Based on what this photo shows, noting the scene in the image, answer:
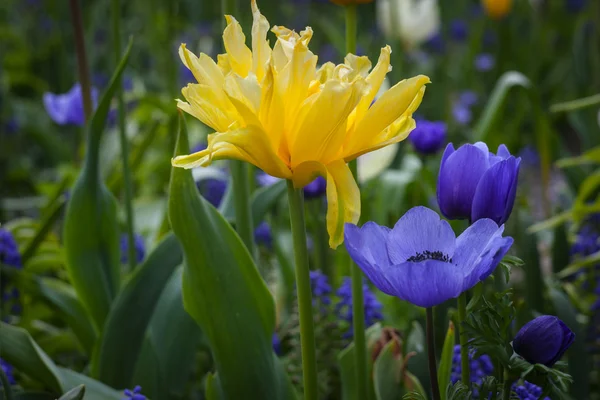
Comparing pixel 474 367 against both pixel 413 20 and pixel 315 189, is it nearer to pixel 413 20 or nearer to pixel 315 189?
pixel 315 189

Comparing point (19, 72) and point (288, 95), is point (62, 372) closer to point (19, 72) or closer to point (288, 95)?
point (288, 95)

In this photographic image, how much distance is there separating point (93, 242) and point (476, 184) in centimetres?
60

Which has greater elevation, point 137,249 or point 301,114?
point 137,249

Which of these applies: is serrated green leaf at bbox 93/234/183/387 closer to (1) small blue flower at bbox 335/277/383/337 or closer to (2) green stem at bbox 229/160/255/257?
(2) green stem at bbox 229/160/255/257

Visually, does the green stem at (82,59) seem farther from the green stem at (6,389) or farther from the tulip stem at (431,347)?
the tulip stem at (431,347)

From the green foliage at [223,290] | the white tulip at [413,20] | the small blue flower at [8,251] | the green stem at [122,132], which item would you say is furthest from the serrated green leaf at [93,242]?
the white tulip at [413,20]

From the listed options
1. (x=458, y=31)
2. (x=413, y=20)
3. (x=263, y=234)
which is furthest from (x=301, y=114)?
(x=458, y=31)

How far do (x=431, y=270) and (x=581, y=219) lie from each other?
39.0 inches

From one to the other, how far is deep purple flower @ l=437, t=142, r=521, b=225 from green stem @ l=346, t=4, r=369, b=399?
0.17 metres

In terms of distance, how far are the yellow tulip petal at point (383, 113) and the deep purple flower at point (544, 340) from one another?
0.19m

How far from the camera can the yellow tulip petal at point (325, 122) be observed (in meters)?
0.59

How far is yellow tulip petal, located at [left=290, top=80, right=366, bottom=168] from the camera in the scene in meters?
0.59

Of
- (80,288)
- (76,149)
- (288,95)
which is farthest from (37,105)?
(288,95)

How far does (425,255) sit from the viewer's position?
0.62 meters
